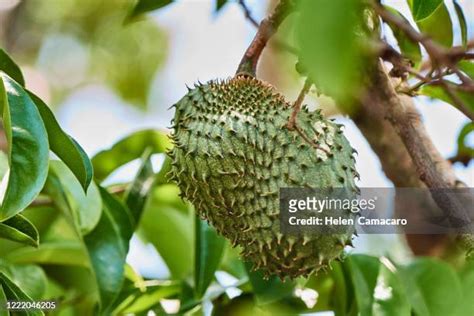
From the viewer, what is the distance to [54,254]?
208cm

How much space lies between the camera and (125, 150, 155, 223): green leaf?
1.94 meters

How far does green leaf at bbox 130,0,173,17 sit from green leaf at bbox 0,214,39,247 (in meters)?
0.64

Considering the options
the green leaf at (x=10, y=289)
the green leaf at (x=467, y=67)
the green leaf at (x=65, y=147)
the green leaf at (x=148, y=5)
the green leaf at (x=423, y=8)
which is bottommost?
the green leaf at (x=10, y=289)

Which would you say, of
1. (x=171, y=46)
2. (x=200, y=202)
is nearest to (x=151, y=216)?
(x=200, y=202)

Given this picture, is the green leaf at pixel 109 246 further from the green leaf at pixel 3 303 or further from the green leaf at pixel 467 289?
the green leaf at pixel 467 289

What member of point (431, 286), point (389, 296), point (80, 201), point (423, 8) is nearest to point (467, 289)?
point (431, 286)

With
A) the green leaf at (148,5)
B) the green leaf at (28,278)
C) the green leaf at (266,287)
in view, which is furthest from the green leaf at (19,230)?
the green leaf at (148,5)

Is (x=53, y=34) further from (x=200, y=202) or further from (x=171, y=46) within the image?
(x=200, y=202)

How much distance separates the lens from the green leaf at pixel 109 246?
Answer: 1.72 meters

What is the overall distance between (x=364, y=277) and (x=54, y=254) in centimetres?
73

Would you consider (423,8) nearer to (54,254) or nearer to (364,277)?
(364,277)

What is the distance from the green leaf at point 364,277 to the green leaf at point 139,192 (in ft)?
1.47

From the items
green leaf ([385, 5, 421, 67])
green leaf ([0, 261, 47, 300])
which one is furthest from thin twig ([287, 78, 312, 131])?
green leaf ([0, 261, 47, 300])

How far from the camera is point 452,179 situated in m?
1.80
